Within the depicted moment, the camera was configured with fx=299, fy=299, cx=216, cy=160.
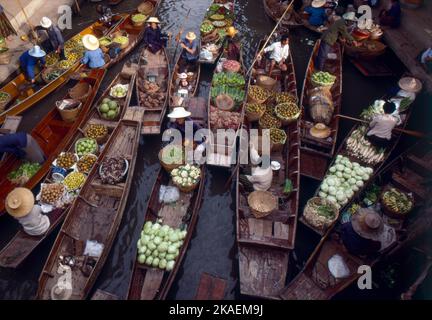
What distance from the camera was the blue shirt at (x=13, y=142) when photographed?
9.71m

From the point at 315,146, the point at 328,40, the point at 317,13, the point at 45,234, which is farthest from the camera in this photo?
the point at 317,13

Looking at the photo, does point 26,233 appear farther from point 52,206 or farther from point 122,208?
point 122,208

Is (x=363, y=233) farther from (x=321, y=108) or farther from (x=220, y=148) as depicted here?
(x=321, y=108)

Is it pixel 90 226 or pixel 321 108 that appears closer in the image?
→ pixel 90 226

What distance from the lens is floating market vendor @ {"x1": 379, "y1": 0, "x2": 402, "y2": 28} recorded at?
1628cm

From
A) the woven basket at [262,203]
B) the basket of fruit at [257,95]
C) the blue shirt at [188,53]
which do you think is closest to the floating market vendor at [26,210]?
the woven basket at [262,203]

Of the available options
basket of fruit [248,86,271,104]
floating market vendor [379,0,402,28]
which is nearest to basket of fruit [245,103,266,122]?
basket of fruit [248,86,271,104]

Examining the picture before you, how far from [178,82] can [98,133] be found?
15.0 ft

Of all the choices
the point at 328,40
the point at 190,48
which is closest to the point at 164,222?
the point at 190,48

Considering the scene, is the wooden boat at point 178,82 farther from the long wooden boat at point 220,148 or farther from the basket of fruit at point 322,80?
→ the basket of fruit at point 322,80

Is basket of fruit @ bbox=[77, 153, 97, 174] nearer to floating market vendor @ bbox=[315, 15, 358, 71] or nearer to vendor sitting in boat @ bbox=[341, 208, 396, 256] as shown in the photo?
vendor sitting in boat @ bbox=[341, 208, 396, 256]

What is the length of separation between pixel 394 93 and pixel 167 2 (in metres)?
16.6

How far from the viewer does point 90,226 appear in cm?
971

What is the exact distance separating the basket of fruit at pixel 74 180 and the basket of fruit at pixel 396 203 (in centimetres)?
1011
